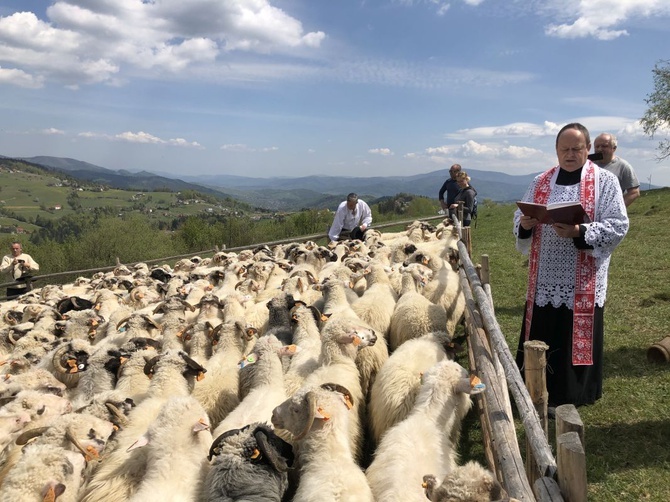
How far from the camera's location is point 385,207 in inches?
2127

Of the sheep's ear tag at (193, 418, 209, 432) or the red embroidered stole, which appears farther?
the red embroidered stole

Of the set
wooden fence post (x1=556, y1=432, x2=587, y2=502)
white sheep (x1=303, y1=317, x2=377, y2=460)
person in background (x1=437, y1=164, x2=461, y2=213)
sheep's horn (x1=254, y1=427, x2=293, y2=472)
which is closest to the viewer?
wooden fence post (x1=556, y1=432, x2=587, y2=502)

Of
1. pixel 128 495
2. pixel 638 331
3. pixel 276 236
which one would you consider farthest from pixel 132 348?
pixel 276 236

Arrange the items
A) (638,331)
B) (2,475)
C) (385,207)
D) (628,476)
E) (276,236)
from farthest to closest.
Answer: (385,207)
(276,236)
(638,331)
(628,476)
(2,475)

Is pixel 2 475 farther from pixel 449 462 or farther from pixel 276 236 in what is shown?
pixel 276 236

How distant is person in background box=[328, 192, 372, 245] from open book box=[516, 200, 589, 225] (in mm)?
9733

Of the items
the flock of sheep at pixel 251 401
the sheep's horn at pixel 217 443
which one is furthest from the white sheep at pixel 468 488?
the sheep's horn at pixel 217 443

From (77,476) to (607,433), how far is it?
5.25 meters

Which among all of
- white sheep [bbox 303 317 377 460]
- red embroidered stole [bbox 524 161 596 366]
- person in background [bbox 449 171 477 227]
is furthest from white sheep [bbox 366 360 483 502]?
person in background [bbox 449 171 477 227]

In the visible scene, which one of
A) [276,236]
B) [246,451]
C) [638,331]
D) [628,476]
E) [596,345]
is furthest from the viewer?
[276,236]

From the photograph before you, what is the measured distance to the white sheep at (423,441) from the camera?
10.6ft

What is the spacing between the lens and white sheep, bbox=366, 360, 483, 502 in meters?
3.23

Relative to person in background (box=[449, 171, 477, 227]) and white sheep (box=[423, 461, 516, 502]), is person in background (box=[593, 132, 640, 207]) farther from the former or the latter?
person in background (box=[449, 171, 477, 227])

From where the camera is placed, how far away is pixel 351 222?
14297mm
